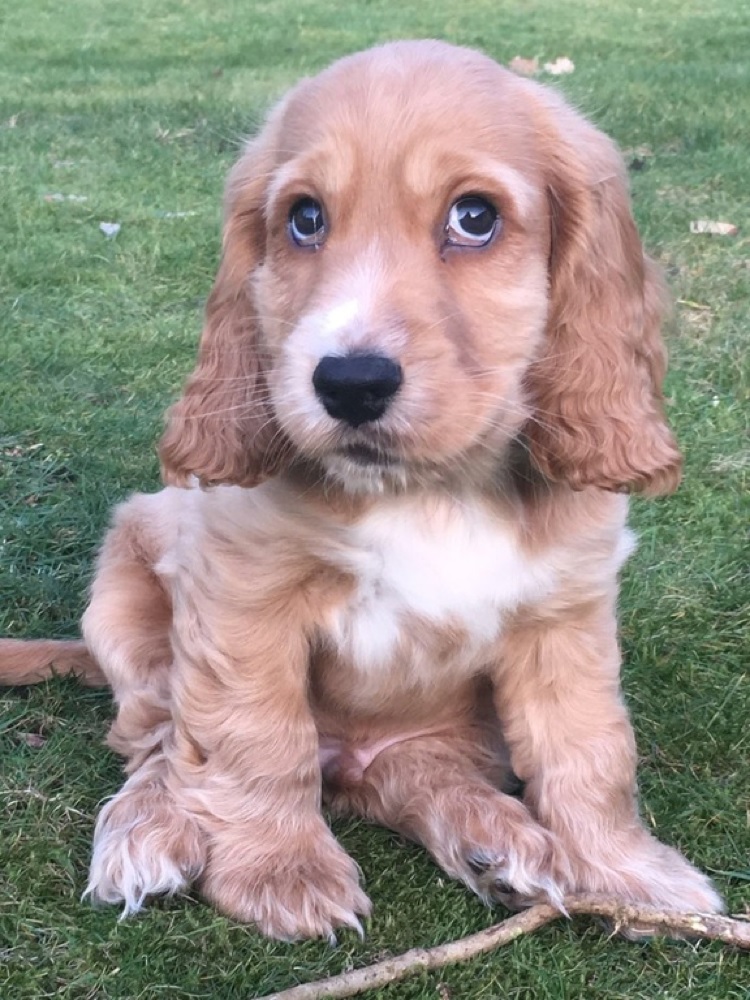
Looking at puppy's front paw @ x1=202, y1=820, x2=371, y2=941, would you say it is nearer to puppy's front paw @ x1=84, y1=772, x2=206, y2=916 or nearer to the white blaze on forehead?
puppy's front paw @ x1=84, y1=772, x2=206, y2=916

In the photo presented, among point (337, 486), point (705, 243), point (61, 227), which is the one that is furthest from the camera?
point (61, 227)

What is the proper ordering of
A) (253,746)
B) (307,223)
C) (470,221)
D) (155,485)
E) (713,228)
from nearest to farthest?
(470,221)
(307,223)
(253,746)
(155,485)
(713,228)

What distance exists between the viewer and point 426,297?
7.14 feet

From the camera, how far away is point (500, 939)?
230cm

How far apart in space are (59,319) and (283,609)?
143 inches

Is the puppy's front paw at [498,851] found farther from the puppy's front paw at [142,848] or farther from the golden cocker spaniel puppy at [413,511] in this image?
the puppy's front paw at [142,848]

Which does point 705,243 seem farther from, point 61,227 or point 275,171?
point 275,171

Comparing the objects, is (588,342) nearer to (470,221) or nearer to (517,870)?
(470,221)

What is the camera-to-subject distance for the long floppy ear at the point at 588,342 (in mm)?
2432

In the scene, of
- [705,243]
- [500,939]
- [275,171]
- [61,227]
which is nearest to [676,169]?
[705,243]

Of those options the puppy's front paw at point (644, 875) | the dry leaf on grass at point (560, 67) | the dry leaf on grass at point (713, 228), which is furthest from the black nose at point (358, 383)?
the dry leaf on grass at point (560, 67)

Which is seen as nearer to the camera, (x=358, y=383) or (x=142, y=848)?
(x=358, y=383)

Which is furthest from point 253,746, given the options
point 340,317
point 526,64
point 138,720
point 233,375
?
point 526,64

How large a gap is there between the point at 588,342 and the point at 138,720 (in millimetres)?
1354
